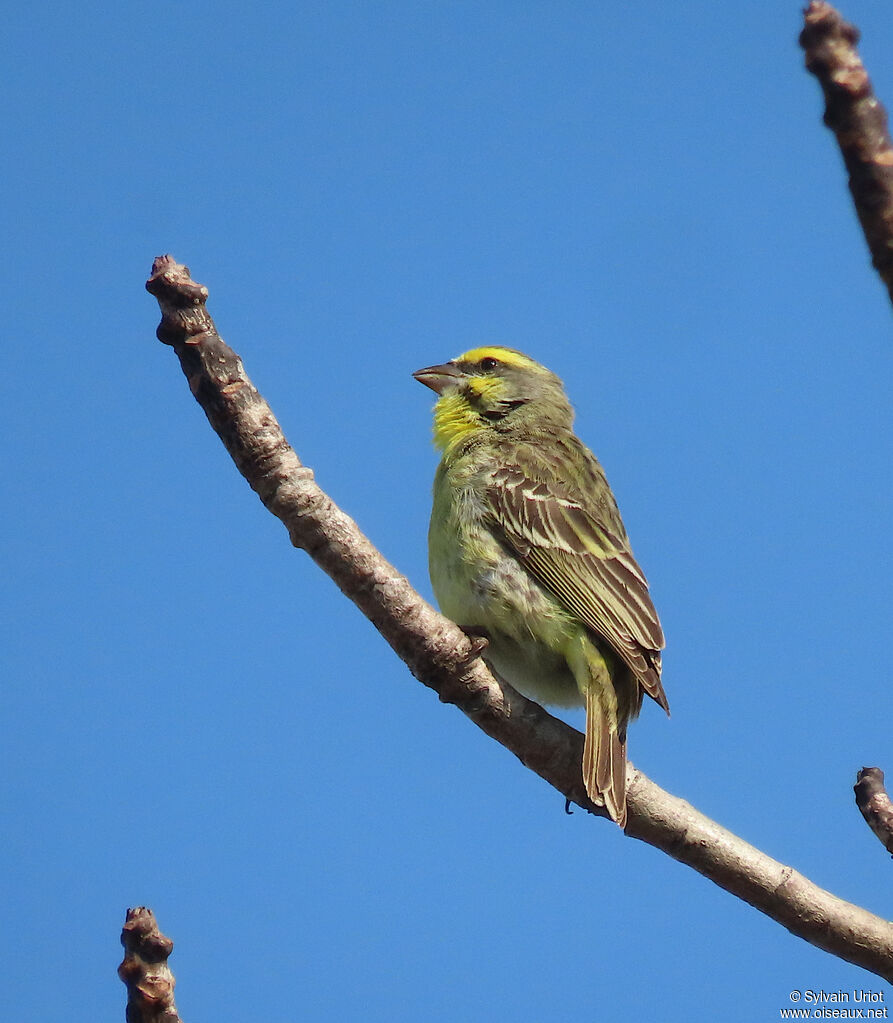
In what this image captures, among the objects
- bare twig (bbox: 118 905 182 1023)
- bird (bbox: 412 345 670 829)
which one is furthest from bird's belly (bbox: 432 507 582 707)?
bare twig (bbox: 118 905 182 1023)

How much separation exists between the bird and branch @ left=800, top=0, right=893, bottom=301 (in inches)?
137

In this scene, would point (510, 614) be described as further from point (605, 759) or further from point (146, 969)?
point (146, 969)

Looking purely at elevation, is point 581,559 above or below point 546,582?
above

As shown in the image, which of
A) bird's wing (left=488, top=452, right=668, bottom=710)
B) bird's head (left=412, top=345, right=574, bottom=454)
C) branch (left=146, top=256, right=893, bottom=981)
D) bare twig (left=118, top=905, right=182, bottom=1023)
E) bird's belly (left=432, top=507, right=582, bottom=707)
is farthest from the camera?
bird's head (left=412, top=345, right=574, bottom=454)

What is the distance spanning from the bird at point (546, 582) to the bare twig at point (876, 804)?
1.17 meters

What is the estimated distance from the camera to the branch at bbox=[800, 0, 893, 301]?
2.31 metres

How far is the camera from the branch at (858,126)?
231 cm

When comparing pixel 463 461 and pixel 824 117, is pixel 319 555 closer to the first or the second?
pixel 463 461

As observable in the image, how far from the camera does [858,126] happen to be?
2.31 metres

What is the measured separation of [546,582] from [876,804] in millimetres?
2137

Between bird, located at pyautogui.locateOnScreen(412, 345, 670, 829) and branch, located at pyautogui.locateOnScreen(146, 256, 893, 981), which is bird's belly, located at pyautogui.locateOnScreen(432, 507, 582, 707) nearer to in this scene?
bird, located at pyautogui.locateOnScreen(412, 345, 670, 829)

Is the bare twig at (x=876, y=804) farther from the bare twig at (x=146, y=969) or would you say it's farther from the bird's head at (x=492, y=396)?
the bird's head at (x=492, y=396)

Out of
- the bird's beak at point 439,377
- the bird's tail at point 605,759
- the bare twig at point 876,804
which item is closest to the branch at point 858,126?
the bare twig at point 876,804

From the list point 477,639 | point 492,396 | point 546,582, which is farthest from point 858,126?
point 492,396
